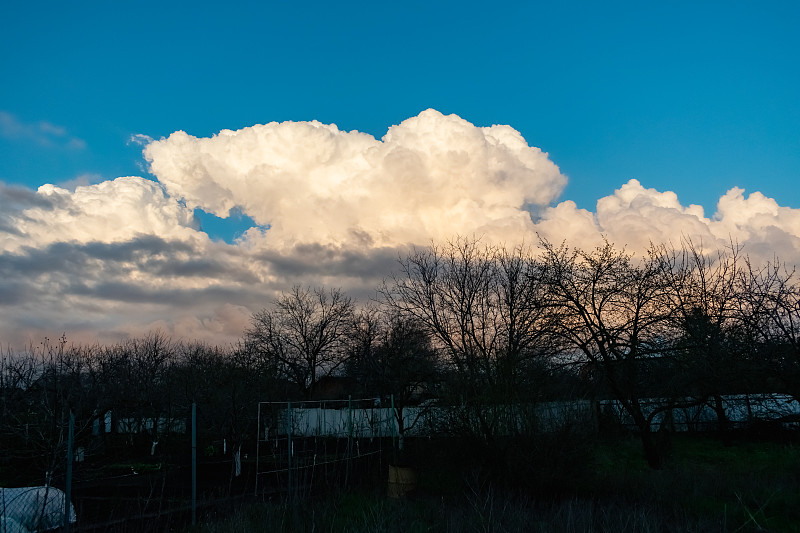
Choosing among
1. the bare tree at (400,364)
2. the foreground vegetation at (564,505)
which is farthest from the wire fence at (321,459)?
the bare tree at (400,364)

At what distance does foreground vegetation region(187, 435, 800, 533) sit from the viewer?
279 inches

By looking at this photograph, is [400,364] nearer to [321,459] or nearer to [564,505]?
[321,459]

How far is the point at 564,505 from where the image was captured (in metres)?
9.06

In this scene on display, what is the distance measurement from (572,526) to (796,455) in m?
11.2

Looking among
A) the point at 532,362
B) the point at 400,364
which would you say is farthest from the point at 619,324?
the point at 400,364

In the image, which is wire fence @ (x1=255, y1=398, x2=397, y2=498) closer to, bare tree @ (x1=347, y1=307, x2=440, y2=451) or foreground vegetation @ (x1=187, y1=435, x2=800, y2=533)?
foreground vegetation @ (x1=187, y1=435, x2=800, y2=533)

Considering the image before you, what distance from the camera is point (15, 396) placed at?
1944 cm

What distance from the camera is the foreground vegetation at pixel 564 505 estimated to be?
709cm

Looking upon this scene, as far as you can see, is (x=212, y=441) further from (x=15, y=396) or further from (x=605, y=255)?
(x=605, y=255)

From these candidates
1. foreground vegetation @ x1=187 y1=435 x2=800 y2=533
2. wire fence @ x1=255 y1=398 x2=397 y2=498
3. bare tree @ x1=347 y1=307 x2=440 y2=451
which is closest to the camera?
foreground vegetation @ x1=187 y1=435 x2=800 y2=533

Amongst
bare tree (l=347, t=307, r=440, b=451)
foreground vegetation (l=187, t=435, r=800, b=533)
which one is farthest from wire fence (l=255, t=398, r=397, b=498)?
bare tree (l=347, t=307, r=440, b=451)

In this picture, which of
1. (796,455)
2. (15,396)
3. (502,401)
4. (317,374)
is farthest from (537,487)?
(317,374)

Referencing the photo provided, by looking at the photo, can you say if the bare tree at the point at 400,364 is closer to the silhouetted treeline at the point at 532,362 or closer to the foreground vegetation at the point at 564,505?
the silhouetted treeline at the point at 532,362

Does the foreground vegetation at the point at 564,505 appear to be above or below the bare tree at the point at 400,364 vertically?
below
